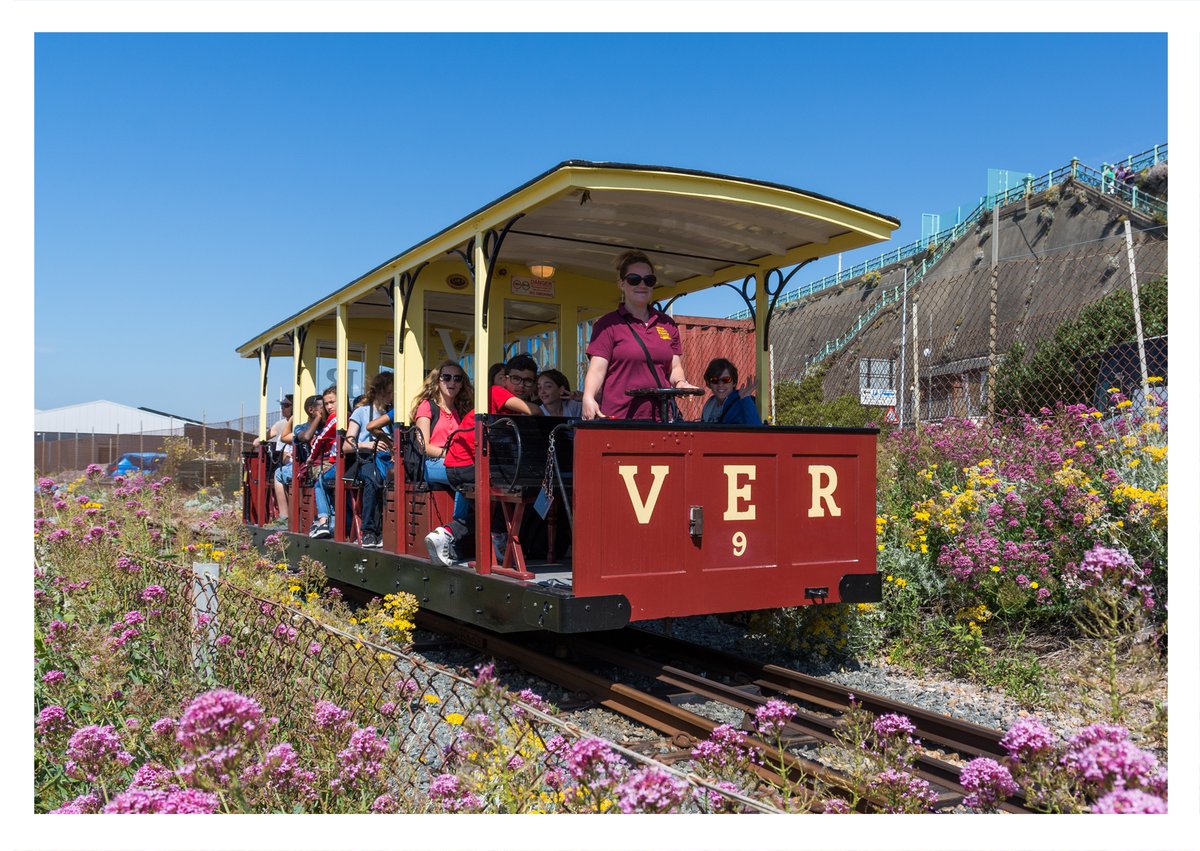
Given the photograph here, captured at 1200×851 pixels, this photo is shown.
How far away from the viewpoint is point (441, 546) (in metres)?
6.29

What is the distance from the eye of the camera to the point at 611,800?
2.19m

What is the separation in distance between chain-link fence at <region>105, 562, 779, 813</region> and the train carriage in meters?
0.97

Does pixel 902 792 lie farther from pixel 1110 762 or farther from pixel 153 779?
pixel 153 779

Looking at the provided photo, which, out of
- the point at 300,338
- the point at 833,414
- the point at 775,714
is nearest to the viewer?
the point at 775,714

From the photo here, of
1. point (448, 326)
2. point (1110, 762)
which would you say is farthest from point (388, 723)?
point (448, 326)

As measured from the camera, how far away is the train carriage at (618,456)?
16.9ft

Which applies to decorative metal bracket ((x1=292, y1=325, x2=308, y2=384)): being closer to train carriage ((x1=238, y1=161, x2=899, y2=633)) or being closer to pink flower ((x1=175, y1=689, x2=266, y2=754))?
train carriage ((x1=238, y1=161, x2=899, y2=633))

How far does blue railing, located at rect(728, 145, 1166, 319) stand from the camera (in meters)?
35.7

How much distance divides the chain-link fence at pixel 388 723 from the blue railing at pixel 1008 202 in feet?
114

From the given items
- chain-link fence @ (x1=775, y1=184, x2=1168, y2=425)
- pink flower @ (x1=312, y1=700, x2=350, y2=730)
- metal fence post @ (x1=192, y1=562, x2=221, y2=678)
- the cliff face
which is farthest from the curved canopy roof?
the cliff face

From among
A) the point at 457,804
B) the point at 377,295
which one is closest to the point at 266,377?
the point at 377,295

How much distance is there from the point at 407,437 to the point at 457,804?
188 inches

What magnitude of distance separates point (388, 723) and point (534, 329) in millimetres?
5094

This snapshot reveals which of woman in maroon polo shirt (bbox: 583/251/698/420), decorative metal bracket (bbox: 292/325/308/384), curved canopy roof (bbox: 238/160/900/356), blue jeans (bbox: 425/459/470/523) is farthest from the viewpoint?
decorative metal bracket (bbox: 292/325/308/384)
